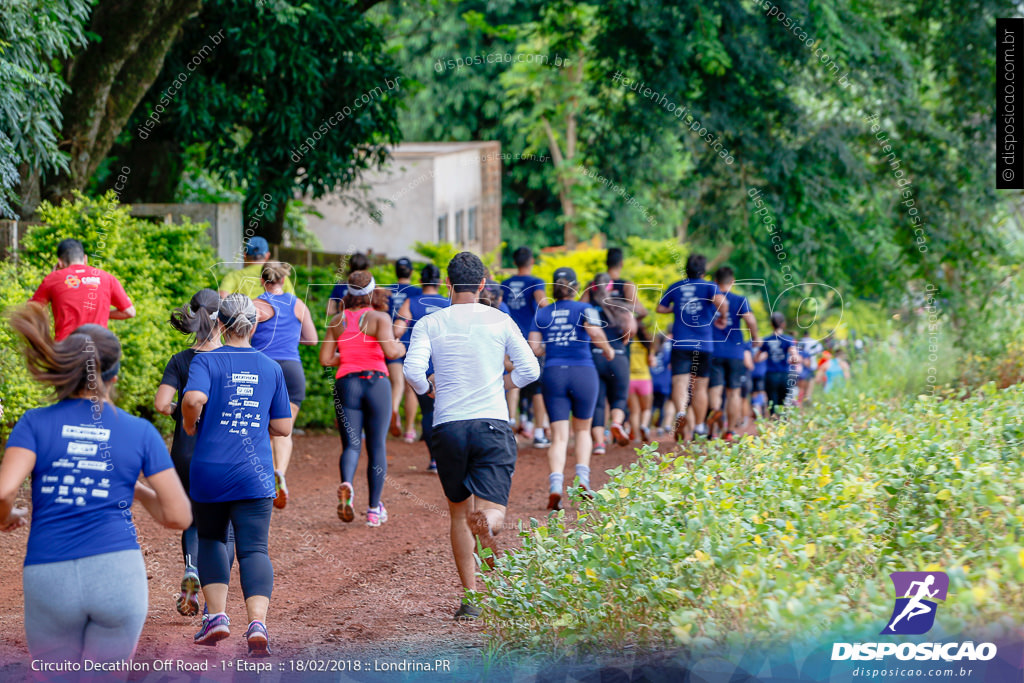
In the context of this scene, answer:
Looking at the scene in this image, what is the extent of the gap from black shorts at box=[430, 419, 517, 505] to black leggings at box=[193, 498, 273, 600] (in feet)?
3.36

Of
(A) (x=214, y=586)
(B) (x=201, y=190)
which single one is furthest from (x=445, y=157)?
(A) (x=214, y=586)

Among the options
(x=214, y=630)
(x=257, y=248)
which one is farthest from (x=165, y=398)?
(x=257, y=248)

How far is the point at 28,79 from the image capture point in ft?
30.4

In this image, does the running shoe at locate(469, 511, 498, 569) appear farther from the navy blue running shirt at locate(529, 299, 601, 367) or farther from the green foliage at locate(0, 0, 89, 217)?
the green foliage at locate(0, 0, 89, 217)

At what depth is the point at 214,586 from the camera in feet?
17.8

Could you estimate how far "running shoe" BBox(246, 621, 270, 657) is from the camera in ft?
16.8

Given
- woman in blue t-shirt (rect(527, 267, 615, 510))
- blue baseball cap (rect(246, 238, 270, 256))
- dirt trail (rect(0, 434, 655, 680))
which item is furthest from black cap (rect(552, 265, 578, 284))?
blue baseball cap (rect(246, 238, 270, 256))

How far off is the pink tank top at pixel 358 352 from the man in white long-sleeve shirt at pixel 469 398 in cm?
249

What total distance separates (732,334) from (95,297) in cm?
668

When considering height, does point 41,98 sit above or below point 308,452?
above

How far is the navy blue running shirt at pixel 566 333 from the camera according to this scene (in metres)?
Result: 9.02

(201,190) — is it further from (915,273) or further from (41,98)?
(915,273)

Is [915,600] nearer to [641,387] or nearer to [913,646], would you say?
[913,646]

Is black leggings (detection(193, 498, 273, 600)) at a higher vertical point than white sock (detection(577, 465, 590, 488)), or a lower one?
higher
